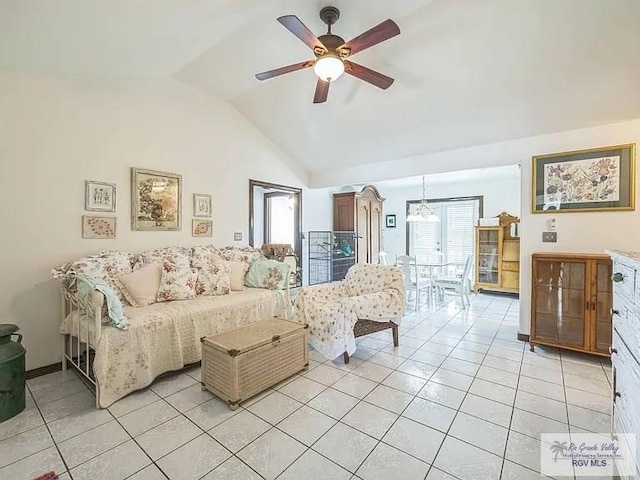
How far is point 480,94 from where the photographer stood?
3.02 metres

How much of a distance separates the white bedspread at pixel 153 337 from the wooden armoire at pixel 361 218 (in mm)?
3127

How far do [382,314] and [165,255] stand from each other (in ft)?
7.81

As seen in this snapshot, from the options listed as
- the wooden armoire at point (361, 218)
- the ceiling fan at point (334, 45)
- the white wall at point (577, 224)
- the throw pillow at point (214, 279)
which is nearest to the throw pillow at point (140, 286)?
the throw pillow at point (214, 279)

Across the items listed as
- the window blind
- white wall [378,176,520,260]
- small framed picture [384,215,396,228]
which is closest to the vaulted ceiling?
white wall [378,176,520,260]

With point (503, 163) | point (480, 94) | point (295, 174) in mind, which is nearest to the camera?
point (480, 94)

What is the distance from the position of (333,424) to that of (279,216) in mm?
4594

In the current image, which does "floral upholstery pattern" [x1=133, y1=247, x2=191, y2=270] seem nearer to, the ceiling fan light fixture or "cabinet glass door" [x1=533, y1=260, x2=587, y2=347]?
the ceiling fan light fixture

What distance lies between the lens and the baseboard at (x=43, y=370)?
2.61m

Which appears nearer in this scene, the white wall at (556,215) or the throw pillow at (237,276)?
the white wall at (556,215)

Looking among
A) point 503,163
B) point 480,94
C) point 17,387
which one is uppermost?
point 480,94

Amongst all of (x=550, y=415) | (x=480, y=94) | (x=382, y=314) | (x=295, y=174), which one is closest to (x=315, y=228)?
(x=295, y=174)

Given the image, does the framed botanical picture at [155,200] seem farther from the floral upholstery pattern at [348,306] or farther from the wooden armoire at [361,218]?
the wooden armoire at [361,218]

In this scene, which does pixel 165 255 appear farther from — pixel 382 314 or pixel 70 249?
pixel 382 314

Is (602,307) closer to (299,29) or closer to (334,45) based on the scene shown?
(334,45)
